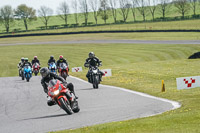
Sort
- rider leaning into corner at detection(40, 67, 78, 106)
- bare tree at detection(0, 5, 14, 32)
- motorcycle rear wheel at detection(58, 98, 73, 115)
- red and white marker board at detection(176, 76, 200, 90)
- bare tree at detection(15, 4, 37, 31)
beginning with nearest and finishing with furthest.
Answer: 1. motorcycle rear wheel at detection(58, 98, 73, 115)
2. rider leaning into corner at detection(40, 67, 78, 106)
3. red and white marker board at detection(176, 76, 200, 90)
4. bare tree at detection(0, 5, 14, 32)
5. bare tree at detection(15, 4, 37, 31)

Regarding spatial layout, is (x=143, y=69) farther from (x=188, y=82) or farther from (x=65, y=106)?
(x=65, y=106)

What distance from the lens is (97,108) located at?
42.2 ft

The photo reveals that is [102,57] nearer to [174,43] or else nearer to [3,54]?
[174,43]

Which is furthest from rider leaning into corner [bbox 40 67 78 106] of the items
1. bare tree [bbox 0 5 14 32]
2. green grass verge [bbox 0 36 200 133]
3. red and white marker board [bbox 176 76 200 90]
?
bare tree [bbox 0 5 14 32]

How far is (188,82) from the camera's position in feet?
52.9

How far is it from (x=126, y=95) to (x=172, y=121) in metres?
6.93

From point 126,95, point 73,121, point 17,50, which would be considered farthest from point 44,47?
point 73,121

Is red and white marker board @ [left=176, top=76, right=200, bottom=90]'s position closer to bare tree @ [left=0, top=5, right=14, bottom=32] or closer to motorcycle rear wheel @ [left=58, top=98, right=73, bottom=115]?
motorcycle rear wheel @ [left=58, top=98, right=73, bottom=115]

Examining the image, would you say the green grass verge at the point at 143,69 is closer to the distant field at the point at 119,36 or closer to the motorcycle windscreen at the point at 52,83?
the motorcycle windscreen at the point at 52,83

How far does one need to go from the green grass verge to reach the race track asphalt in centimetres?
80

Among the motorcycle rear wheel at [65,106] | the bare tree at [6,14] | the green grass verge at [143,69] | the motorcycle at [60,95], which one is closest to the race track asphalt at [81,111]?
the motorcycle rear wheel at [65,106]

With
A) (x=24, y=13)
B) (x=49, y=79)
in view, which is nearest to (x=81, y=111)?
(x=49, y=79)

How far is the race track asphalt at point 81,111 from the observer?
33.8 feet

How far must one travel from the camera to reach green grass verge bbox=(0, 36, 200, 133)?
907 centimetres
